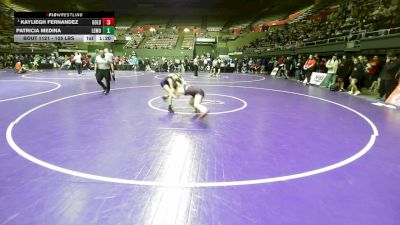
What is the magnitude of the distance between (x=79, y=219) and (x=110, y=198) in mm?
463

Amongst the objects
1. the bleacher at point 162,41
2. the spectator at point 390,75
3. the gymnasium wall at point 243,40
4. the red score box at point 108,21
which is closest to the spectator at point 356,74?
the spectator at point 390,75

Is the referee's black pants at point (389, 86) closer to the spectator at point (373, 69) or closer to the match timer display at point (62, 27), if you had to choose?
the spectator at point (373, 69)

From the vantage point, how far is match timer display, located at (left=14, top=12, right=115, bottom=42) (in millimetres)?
13805

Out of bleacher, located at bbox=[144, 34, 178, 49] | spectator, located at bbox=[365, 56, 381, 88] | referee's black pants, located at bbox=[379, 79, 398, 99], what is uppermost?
bleacher, located at bbox=[144, 34, 178, 49]

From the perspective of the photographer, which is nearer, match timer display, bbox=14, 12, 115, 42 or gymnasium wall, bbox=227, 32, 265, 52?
match timer display, bbox=14, 12, 115, 42

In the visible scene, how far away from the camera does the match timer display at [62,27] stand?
1380cm

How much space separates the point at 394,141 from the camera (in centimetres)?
579

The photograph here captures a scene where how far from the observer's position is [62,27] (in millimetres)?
13961

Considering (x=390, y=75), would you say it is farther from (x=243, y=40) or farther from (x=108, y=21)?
(x=243, y=40)

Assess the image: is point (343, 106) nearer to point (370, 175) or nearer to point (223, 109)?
point (223, 109)

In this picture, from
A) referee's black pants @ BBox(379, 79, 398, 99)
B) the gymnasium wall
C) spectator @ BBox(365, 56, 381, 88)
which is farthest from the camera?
the gymnasium wall

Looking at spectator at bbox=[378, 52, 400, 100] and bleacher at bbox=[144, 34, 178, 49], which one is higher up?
bleacher at bbox=[144, 34, 178, 49]

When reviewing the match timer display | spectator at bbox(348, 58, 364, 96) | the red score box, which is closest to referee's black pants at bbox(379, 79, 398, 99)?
spectator at bbox(348, 58, 364, 96)

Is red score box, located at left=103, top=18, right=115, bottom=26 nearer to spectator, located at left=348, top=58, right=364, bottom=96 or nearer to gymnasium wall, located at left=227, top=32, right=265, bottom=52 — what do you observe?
spectator, located at left=348, top=58, right=364, bottom=96
